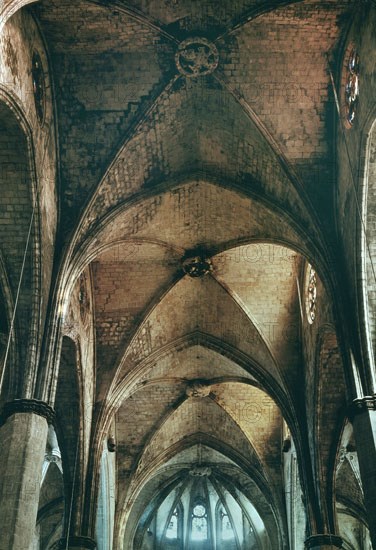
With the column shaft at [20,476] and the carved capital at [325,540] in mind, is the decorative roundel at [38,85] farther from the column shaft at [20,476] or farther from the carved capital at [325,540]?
the carved capital at [325,540]

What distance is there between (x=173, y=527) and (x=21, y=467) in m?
19.8

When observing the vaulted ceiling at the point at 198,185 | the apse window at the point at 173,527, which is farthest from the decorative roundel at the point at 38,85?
the apse window at the point at 173,527

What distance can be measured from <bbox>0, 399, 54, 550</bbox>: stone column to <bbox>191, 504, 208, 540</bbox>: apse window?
1922 cm

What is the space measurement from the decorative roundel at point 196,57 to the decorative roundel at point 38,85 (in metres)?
2.94

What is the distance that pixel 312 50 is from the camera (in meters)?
15.3

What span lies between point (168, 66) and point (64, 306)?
5746 millimetres

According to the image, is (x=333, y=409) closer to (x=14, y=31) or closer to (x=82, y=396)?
(x=82, y=396)

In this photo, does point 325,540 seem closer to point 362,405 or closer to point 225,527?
point 362,405

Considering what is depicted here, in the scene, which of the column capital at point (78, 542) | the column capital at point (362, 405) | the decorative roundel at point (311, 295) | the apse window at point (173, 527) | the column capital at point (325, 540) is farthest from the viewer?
the apse window at point (173, 527)

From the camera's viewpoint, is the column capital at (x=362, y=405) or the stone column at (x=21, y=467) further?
the column capital at (x=362, y=405)

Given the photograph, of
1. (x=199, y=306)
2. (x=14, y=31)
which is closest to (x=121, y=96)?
(x=14, y=31)

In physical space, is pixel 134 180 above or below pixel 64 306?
above

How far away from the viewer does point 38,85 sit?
585 inches

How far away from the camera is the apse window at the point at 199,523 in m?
30.7
